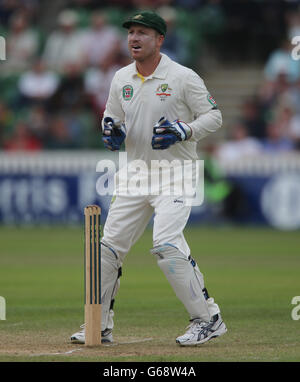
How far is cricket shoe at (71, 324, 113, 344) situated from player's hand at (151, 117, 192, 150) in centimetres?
141

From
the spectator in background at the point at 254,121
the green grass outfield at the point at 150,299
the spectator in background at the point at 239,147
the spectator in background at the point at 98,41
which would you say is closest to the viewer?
the green grass outfield at the point at 150,299

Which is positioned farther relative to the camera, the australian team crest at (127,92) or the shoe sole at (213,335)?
the australian team crest at (127,92)

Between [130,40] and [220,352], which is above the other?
[130,40]

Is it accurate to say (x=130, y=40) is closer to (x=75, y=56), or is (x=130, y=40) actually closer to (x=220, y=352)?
(x=220, y=352)

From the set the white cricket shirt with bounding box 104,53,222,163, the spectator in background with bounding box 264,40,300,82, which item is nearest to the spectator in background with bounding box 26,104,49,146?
the spectator in background with bounding box 264,40,300,82

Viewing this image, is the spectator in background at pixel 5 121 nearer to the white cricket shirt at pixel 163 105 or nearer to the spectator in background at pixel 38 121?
the spectator in background at pixel 38 121

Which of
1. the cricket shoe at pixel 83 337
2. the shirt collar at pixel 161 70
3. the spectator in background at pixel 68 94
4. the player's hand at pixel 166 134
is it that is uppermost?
the spectator in background at pixel 68 94

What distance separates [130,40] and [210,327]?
6.98 ft

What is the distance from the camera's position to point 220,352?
22.1 ft

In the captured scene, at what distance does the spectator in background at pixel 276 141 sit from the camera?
18.9 m

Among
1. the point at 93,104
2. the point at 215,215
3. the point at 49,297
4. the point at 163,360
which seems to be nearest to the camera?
the point at 163,360

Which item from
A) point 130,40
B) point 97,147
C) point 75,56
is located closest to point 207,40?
point 75,56

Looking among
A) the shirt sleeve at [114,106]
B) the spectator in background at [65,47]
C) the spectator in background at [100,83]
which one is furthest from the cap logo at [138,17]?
the spectator in background at [65,47]

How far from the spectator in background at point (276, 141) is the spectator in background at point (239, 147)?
171 mm
